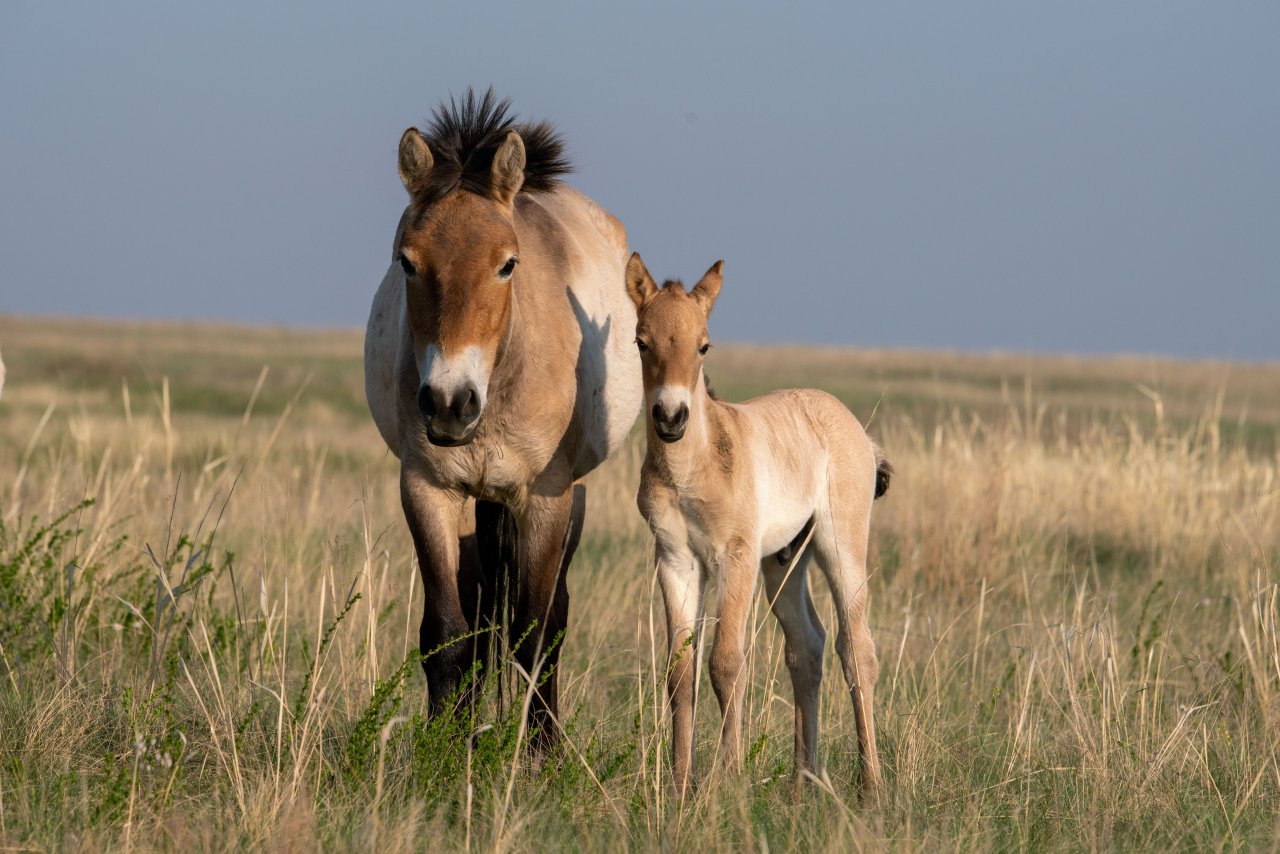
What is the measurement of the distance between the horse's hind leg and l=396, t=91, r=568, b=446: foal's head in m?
1.45

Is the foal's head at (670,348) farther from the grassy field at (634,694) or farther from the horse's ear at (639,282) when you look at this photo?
the grassy field at (634,694)

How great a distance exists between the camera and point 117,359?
31891mm

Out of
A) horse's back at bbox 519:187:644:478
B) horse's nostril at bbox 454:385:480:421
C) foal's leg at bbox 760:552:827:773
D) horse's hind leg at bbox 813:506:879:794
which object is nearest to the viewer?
horse's nostril at bbox 454:385:480:421

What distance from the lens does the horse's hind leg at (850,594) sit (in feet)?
15.7

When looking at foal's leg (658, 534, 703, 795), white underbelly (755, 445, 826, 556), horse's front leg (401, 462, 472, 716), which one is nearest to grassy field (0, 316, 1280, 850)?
foal's leg (658, 534, 703, 795)

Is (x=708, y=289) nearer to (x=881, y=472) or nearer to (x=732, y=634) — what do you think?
(x=732, y=634)

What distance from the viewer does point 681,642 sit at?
171 inches

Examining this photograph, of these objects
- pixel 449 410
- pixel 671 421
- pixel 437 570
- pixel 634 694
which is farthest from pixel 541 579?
pixel 671 421

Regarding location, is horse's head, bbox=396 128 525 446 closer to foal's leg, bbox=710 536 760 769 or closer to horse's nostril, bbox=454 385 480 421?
horse's nostril, bbox=454 385 480 421

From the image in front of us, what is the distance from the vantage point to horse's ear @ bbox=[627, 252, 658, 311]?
4.32 m

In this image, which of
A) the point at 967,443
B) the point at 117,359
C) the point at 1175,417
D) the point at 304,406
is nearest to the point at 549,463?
the point at 967,443

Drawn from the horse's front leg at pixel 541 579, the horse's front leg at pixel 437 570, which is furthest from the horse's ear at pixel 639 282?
the horse's front leg at pixel 437 570

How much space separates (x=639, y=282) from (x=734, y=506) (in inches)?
33.1

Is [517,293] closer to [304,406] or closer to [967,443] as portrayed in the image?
[967,443]
